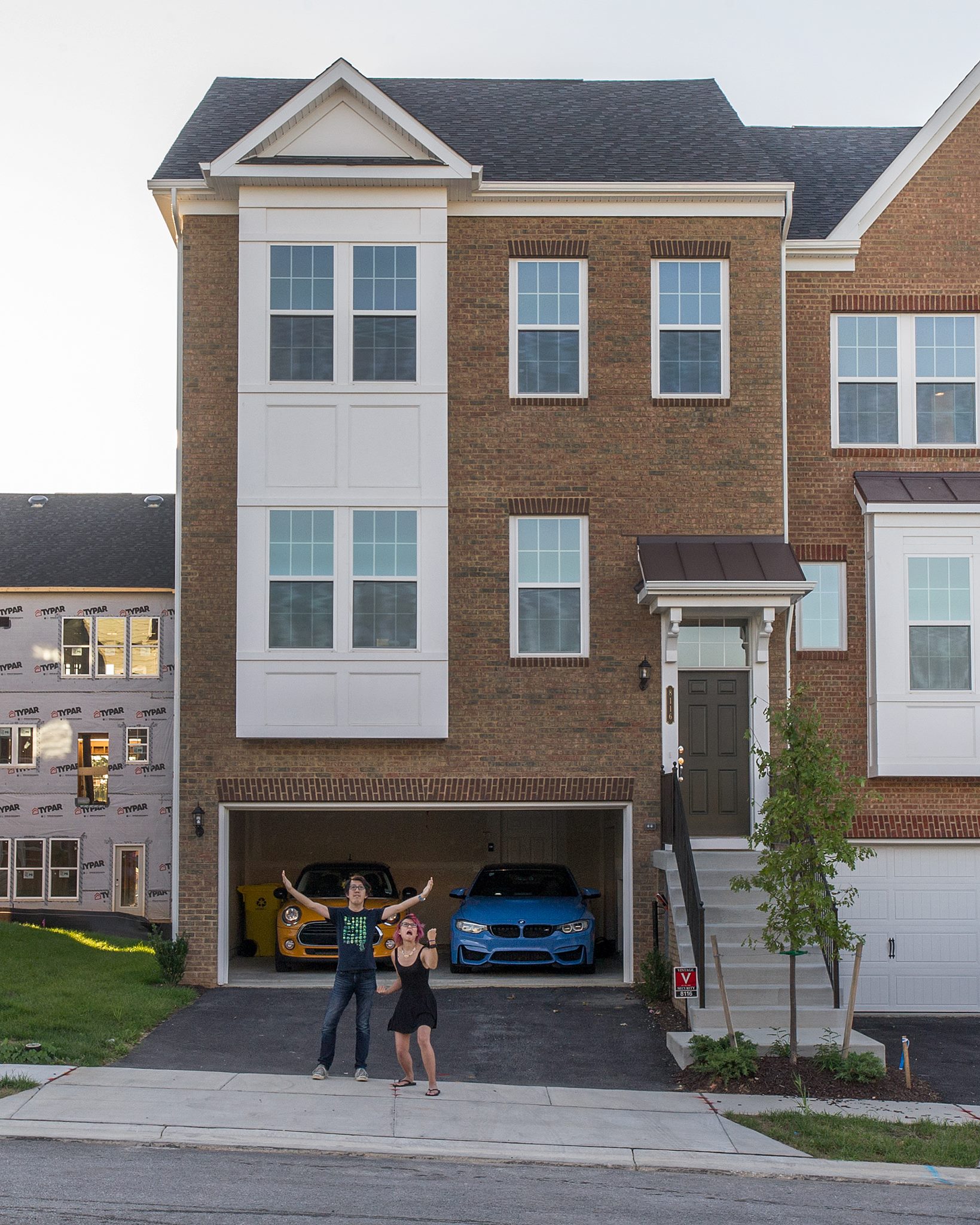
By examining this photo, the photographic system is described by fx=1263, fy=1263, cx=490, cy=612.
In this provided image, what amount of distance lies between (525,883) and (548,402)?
632 centimetres

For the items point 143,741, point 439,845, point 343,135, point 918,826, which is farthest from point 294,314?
point 143,741

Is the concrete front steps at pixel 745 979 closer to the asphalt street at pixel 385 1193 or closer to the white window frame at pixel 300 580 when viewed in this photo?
the asphalt street at pixel 385 1193

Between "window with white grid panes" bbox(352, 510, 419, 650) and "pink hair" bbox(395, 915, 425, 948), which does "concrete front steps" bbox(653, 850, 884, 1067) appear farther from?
"window with white grid panes" bbox(352, 510, 419, 650)

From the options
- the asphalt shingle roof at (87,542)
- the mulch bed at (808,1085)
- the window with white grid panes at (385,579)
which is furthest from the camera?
the asphalt shingle roof at (87,542)

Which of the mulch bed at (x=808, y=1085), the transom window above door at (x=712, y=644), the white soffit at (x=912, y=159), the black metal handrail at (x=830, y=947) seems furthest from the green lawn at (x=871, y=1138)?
the white soffit at (x=912, y=159)

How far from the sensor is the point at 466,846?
66.2ft

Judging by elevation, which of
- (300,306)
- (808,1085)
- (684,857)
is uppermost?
(300,306)

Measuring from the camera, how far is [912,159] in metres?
16.1

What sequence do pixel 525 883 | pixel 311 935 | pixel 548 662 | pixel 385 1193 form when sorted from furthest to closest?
pixel 525 883
pixel 311 935
pixel 548 662
pixel 385 1193

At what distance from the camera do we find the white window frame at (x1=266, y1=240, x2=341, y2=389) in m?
15.3

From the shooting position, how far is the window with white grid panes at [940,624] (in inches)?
610

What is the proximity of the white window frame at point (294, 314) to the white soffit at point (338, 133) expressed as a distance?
84 cm

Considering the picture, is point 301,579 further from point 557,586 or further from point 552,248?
point 552,248

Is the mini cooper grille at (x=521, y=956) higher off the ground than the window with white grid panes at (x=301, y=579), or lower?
lower
